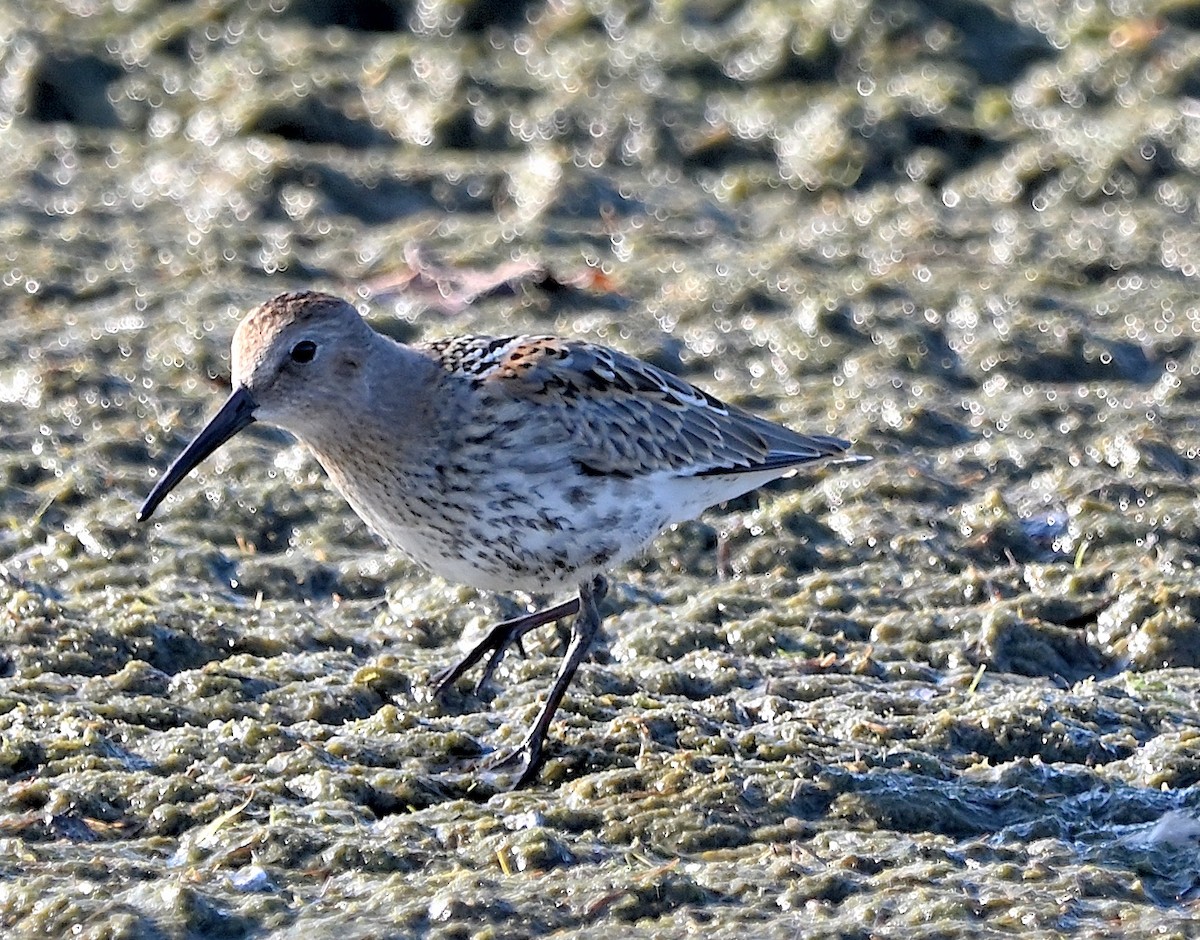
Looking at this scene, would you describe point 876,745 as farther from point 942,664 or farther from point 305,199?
point 305,199

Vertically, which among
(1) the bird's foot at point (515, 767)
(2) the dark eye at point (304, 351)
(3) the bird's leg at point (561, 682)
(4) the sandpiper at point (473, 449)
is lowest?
(1) the bird's foot at point (515, 767)

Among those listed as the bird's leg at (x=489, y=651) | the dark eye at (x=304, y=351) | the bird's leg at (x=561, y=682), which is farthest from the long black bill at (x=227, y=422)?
the bird's leg at (x=561, y=682)

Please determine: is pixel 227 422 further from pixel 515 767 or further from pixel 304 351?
pixel 515 767

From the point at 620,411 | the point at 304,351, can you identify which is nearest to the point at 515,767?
the point at 620,411

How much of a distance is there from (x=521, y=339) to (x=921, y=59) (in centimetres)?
580

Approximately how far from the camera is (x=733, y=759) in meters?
5.41

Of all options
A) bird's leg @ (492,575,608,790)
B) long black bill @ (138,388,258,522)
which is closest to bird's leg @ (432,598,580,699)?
bird's leg @ (492,575,608,790)

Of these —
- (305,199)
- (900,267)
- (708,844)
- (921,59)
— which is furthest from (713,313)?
(708,844)

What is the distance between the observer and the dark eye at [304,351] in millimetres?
5453

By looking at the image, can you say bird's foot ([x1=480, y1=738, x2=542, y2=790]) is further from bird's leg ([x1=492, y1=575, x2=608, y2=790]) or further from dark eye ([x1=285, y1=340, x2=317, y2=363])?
dark eye ([x1=285, y1=340, x2=317, y2=363])

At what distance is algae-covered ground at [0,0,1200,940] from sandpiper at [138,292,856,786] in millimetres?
484

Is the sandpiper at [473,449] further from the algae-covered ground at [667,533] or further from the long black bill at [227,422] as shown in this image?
the algae-covered ground at [667,533]

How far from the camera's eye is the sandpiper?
545 cm

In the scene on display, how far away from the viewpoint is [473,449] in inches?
216
